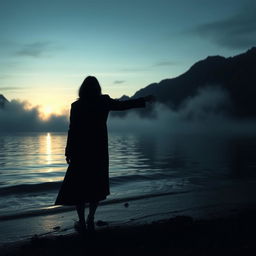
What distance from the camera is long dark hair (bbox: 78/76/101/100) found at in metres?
6.45

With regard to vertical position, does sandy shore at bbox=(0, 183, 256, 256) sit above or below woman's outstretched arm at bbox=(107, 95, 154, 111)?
below

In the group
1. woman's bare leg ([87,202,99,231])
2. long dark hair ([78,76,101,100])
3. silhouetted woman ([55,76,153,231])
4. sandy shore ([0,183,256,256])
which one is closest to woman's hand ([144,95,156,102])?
silhouetted woman ([55,76,153,231])

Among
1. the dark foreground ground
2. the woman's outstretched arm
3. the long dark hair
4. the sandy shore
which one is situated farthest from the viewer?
the long dark hair

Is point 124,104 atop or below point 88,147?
atop

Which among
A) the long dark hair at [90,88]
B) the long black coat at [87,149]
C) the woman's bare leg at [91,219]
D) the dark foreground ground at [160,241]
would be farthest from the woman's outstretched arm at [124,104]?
the dark foreground ground at [160,241]

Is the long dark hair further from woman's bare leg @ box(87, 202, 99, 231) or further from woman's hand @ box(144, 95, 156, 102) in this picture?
woman's bare leg @ box(87, 202, 99, 231)

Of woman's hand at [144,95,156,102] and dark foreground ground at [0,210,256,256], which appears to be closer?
dark foreground ground at [0,210,256,256]

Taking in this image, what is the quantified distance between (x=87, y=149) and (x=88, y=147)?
39 mm

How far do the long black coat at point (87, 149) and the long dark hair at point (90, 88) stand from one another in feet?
0.29

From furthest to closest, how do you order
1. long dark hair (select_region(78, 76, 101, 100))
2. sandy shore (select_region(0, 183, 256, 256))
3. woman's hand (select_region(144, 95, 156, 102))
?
1. woman's hand (select_region(144, 95, 156, 102))
2. long dark hair (select_region(78, 76, 101, 100))
3. sandy shore (select_region(0, 183, 256, 256))

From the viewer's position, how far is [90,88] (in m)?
6.45

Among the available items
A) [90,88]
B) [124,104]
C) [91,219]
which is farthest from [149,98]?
[91,219]

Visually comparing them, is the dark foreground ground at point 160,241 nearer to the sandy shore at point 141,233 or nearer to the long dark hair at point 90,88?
the sandy shore at point 141,233

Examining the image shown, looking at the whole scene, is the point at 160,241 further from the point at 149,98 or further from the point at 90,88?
the point at 90,88
